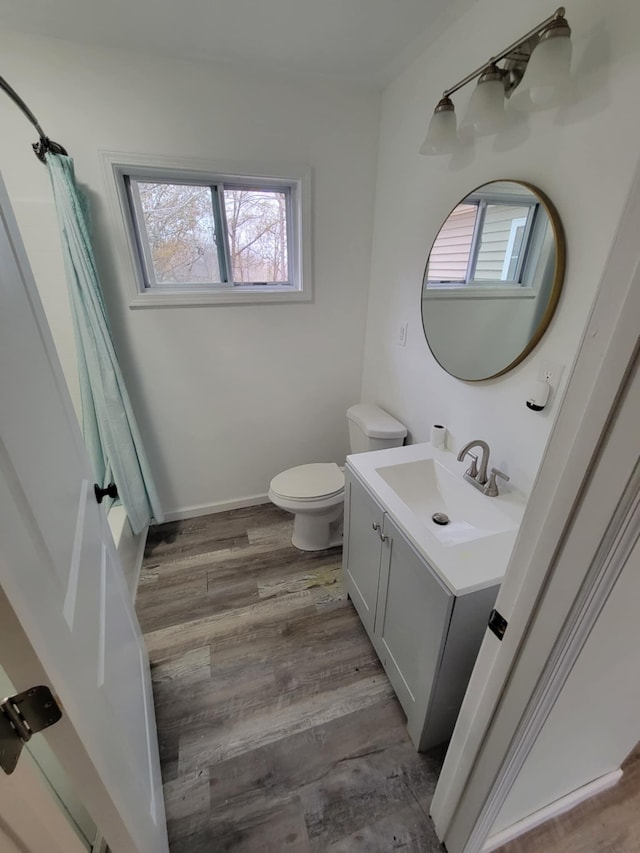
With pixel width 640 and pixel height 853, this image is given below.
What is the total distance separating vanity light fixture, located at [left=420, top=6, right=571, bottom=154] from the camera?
2.83 ft

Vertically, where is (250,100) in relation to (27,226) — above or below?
above

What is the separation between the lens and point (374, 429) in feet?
6.13

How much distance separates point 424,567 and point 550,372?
72 centimetres

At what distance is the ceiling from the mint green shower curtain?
0.44 meters

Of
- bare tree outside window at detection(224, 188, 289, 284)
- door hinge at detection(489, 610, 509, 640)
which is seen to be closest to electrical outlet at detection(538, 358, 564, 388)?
door hinge at detection(489, 610, 509, 640)

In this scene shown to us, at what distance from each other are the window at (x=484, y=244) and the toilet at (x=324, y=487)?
76cm

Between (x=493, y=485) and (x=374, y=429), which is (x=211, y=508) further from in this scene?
(x=493, y=485)

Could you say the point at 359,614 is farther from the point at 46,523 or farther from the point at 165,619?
the point at 46,523

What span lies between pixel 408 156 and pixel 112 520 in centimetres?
230

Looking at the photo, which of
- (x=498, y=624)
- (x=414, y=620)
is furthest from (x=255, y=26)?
(x=414, y=620)

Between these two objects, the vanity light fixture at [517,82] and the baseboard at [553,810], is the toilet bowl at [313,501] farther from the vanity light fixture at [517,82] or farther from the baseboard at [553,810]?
the vanity light fixture at [517,82]

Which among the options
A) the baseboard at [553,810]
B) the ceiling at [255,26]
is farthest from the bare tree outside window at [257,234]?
the baseboard at [553,810]

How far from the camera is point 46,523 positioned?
1.79 feet

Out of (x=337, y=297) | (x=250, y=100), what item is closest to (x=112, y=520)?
(x=337, y=297)
